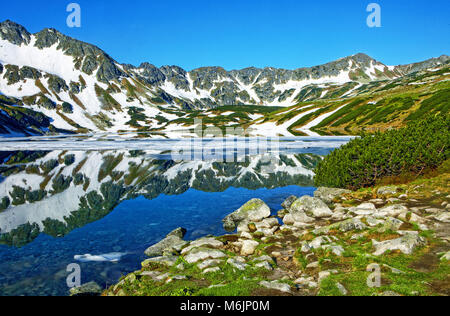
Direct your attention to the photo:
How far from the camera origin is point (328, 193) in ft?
76.9

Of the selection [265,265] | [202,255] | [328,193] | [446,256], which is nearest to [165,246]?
[202,255]

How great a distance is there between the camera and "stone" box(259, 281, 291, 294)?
29.7 ft

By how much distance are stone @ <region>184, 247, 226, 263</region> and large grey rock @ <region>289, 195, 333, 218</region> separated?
24.4 ft

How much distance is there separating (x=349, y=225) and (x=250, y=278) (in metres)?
7.00

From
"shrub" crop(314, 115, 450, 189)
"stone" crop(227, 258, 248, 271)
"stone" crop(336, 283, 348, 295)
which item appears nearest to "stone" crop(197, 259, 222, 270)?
"stone" crop(227, 258, 248, 271)

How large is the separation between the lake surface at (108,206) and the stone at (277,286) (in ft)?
23.2

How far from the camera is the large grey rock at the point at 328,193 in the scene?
2195 centimetres

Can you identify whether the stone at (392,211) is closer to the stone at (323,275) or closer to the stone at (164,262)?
the stone at (323,275)

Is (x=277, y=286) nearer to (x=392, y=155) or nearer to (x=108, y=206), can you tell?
(x=392, y=155)

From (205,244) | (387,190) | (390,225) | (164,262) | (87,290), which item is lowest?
(87,290)

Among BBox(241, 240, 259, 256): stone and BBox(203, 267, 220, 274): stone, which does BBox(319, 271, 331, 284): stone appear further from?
BBox(241, 240, 259, 256): stone

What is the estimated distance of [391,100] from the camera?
5556 inches

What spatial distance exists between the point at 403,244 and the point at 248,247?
672 cm
